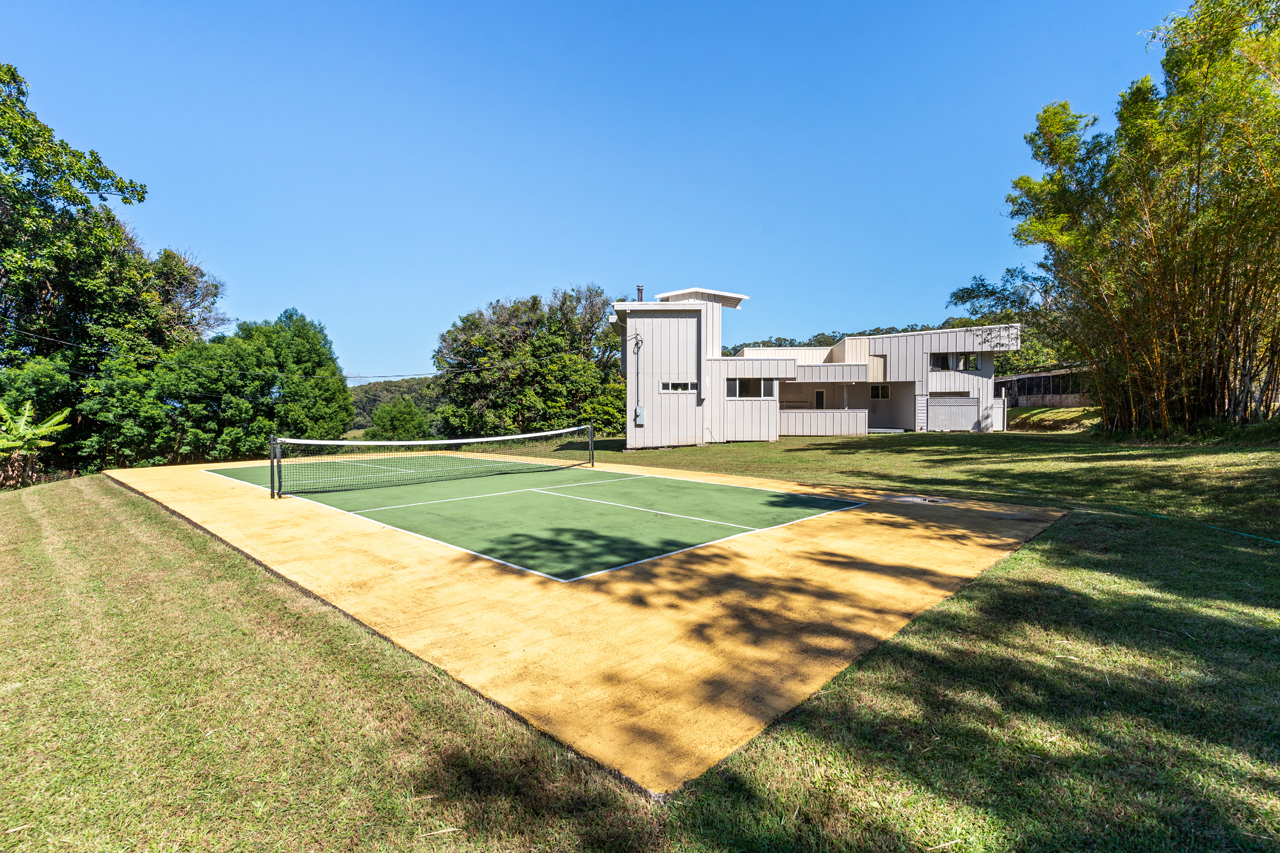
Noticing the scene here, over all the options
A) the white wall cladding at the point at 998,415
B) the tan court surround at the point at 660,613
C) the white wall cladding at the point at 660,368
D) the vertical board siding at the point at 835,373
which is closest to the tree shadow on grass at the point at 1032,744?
the tan court surround at the point at 660,613

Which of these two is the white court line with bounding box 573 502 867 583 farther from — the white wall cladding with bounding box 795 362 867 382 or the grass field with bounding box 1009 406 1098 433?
the grass field with bounding box 1009 406 1098 433

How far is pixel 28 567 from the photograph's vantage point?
559 cm

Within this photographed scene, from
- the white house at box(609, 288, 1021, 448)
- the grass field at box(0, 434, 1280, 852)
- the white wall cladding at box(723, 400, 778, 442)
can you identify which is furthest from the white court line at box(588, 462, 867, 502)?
the white wall cladding at box(723, 400, 778, 442)

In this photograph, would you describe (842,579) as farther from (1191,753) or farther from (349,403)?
(349,403)

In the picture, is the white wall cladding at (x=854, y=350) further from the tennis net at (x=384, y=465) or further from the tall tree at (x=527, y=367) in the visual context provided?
the tennis net at (x=384, y=465)

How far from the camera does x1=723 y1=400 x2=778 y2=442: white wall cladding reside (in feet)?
72.9

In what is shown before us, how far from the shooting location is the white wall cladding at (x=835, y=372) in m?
25.6

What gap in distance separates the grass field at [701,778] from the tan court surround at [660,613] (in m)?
0.22

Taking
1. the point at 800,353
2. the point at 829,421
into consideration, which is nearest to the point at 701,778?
the point at 829,421

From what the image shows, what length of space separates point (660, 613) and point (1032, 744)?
2.41 meters

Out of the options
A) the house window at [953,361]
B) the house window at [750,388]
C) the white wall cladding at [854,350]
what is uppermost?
the white wall cladding at [854,350]

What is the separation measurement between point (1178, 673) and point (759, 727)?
2462mm

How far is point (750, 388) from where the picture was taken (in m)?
23.2

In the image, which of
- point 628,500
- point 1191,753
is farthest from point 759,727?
point 628,500
